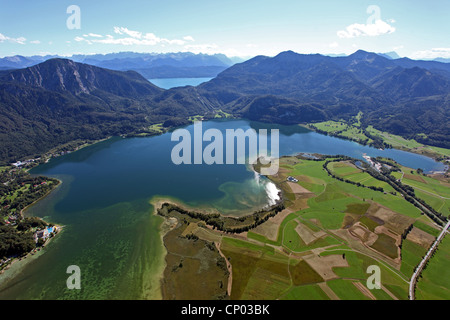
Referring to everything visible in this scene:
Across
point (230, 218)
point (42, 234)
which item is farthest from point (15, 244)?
point (230, 218)

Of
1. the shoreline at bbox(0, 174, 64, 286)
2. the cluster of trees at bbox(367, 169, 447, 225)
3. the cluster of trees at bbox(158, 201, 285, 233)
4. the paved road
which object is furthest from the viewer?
the cluster of trees at bbox(367, 169, 447, 225)

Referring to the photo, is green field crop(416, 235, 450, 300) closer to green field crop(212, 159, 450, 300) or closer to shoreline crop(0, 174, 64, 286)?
green field crop(212, 159, 450, 300)

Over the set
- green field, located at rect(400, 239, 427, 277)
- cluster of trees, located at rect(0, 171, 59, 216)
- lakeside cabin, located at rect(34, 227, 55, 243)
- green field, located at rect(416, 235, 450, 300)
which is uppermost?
cluster of trees, located at rect(0, 171, 59, 216)

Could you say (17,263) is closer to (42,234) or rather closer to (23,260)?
(23,260)

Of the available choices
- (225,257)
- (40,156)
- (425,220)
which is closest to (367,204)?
(425,220)

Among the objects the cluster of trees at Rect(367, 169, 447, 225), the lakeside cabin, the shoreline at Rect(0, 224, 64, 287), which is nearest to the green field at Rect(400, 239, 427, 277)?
the cluster of trees at Rect(367, 169, 447, 225)

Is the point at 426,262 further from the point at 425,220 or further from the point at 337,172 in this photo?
the point at 337,172

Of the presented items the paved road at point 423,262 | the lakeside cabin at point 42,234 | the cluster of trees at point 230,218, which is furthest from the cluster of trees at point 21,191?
the paved road at point 423,262

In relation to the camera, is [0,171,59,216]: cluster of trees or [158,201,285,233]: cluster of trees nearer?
[158,201,285,233]: cluster of trees
